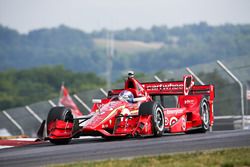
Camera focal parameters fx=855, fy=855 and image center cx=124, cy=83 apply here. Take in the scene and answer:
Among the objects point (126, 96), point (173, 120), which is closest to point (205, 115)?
point (173, 120)

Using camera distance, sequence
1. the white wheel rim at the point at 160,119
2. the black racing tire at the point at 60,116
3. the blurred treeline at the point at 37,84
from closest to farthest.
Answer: the black racing tire at the point at 60,116
the white wheel rim at the point at 160,119
the blurred treeline at the point at 37,84

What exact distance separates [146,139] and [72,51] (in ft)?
429

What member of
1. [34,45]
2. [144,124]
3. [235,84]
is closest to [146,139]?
[144,124]

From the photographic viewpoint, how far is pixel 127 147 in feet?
53.1

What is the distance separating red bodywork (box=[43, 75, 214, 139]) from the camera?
1822 cm

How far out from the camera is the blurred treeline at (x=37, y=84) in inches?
3572

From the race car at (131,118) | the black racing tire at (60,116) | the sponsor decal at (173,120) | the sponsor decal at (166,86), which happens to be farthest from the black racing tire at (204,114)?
the black racing tire at (60,116)

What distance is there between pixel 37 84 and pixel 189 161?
85.4 meters

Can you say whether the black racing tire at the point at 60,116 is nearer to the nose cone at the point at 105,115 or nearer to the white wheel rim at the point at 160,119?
the nose cone at the point at 105,115

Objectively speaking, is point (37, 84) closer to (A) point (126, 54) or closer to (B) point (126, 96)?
(A) point (126, 54)

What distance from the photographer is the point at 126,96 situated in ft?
63.9

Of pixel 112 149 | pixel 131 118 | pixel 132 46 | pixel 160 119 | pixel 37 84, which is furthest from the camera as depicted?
pixel 132 46

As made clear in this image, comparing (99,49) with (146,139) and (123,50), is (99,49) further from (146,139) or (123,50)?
(146,139)

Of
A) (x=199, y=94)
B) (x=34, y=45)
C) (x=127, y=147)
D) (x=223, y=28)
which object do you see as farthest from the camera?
(x=34, y=45)
